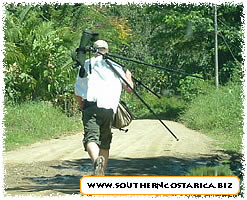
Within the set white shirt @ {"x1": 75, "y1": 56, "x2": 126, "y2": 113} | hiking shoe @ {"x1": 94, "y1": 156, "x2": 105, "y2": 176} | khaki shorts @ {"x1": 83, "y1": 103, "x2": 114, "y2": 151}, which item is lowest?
hiking shoe @ {"x1": 94, "y1": 156, "x2": 105, "y2": 176}

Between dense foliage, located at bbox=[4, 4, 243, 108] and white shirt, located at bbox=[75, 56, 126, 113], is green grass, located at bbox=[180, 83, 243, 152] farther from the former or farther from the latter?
white shirt, located at bbox=[75, 56, 126, 113]

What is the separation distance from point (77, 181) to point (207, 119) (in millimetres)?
9951

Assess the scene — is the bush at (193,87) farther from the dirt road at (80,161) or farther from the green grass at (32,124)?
the dirt road at (80,161)

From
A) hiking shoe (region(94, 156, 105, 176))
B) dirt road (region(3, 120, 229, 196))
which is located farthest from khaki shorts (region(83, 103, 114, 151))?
dirt road (region(3, 120, 229, 196))

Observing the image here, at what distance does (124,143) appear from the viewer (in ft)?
41.7

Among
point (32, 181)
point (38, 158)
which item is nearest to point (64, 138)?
point (38, 158)

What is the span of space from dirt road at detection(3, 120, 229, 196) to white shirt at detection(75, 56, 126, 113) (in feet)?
3.80

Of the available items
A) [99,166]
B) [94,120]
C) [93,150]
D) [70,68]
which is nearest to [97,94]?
[94,120]

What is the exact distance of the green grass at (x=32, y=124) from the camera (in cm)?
1296

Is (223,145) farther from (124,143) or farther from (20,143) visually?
(20,143)

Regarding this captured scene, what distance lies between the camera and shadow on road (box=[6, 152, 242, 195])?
690cm

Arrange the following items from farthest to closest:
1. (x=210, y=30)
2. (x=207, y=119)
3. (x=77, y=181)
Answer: (x=210, y=30), (x=207, y=119), (x=77, y=181)

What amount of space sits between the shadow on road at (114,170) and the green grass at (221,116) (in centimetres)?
263

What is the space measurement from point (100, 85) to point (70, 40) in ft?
41.3
